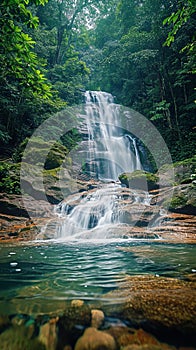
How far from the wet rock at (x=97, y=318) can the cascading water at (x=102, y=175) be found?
514 centimetres

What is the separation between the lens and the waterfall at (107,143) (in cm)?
1592

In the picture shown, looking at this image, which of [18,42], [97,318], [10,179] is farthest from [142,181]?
[97,318]

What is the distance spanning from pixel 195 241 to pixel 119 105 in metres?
17.5

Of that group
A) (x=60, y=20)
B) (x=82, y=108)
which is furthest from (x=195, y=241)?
(x=60, y=20)

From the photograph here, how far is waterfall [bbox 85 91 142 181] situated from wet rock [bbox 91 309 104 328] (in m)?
13.7

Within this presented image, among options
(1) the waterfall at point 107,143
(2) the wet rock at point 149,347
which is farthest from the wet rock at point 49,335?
(1) the waterfall at point 107,143

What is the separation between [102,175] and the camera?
1558 cm

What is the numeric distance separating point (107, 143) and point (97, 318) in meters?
16.6

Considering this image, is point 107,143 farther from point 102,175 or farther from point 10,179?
point 10,179

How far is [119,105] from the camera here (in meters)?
20.6

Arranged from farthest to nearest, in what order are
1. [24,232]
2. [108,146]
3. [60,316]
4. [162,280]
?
1. [108,146]
2. [24,232]
3. [162,280]
4. [60,316]

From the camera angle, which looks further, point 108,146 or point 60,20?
point 60,20

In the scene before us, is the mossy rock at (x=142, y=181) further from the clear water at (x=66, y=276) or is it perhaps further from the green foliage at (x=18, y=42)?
the green foliage at (x=18, y=42)

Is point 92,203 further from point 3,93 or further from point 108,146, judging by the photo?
point 108,146
